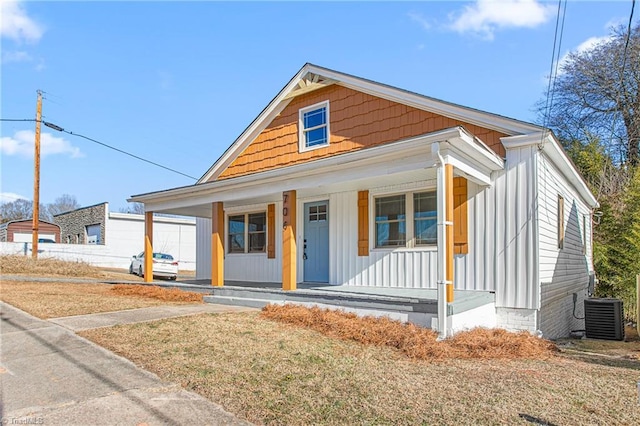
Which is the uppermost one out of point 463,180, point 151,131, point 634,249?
point 151,131

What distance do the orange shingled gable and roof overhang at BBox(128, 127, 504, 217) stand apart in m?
1.15

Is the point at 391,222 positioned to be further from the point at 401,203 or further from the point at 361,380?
the point at 361,380

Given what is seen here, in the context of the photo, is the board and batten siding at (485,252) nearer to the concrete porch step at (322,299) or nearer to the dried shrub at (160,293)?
the concrete porch step at (322,299)

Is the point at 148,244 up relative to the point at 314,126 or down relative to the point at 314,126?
down

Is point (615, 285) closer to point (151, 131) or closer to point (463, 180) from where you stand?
point (463, 180)

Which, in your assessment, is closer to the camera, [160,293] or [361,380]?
[361,380]

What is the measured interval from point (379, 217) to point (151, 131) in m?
18.1

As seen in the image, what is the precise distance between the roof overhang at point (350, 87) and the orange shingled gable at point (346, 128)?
12 cm

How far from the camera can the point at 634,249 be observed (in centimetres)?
1328

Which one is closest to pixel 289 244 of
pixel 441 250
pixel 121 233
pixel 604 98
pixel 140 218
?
pixel 441 250

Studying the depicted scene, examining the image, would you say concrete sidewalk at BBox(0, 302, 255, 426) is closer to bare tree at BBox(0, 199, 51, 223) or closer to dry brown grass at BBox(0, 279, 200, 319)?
dry brown grass at BBox(0, 279, 200, 319)

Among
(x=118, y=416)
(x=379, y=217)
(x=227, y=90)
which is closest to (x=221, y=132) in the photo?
(x=227, y=90)

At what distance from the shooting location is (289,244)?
360 inches

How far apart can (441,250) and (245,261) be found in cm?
750
